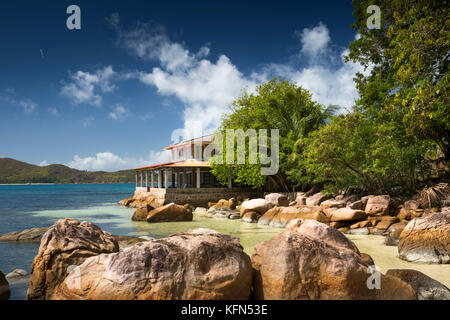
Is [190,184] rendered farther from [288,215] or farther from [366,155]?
[366,155]

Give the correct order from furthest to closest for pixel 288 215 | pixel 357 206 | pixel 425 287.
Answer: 1. pixel 288 215
2. pixel 357 206
3. pixel 425 287

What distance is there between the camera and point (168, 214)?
16734 millimetres

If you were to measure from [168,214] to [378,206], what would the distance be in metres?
10.4

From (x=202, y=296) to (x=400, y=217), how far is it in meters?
11.1

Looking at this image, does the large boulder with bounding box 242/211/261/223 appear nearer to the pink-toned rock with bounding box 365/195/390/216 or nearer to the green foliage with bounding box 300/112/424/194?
the green foliage with bounding box 300/112/424/194

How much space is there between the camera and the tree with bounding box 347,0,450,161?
368 inches

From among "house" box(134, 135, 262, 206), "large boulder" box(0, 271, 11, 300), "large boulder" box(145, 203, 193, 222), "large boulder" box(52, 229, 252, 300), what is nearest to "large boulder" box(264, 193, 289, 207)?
"large boulder" box(145, 203, 193, 222)

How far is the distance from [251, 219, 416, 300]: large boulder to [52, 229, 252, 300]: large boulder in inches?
13.0

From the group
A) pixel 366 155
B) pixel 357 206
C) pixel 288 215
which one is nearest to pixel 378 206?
pixel 357 206

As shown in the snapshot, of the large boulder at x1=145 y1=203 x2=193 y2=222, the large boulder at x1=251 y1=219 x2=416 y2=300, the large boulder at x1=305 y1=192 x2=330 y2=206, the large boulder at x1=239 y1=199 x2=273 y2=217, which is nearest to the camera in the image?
the large boulder at x1=251 y1=219 x2=416 y2=300

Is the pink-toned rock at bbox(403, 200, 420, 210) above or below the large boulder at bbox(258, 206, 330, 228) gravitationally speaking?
above

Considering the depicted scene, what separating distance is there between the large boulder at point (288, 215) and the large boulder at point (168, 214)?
4.52 metres
